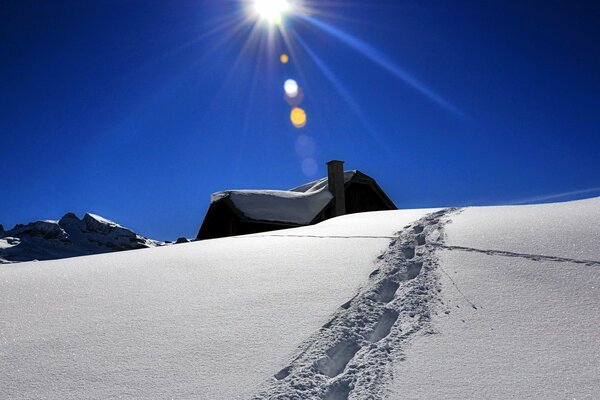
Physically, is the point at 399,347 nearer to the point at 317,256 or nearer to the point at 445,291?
the point at 445,291

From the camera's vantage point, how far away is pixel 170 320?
191 cm

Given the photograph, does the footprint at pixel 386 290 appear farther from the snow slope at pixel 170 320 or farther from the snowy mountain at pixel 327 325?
the snow slope at pixel 170 320

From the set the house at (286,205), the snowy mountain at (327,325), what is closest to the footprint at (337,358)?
the snowy mountain at (327,325)

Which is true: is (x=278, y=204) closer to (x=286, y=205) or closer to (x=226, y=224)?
(x=286, y=205)

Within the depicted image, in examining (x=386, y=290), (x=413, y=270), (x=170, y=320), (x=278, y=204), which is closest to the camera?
(x=170, y=320)

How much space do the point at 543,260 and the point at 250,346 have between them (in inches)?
76.4

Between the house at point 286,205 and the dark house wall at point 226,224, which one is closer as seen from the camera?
the house at point 286,205

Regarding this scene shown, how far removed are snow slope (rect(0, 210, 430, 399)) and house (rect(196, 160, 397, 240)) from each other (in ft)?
28.9

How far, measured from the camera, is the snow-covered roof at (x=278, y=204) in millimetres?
12031

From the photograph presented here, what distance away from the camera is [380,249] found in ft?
9.86

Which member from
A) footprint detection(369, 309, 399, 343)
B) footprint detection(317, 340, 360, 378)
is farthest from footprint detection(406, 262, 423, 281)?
footprint detection(317, 340, 360, 378)

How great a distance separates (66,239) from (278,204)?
77682 mm

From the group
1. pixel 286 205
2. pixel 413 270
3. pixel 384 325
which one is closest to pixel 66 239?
pixel 286 205

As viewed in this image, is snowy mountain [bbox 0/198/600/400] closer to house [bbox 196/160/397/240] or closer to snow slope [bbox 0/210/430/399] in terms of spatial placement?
snow slope [bbox 0/210/430/399]
